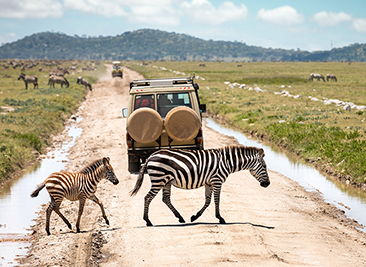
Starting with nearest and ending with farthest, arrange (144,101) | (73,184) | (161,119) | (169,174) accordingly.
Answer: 1. (73,184)
2. (169,174)
3. (161,119)
4. (144,101)

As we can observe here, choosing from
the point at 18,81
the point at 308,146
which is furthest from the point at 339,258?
the point at 18,81

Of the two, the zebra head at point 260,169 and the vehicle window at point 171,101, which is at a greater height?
the vehicle window at point 171,101

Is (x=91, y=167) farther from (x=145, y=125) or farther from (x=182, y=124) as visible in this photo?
(x=182, y=124)

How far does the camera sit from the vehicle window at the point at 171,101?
13672 mm

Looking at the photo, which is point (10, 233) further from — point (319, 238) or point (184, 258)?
point (319, 238)

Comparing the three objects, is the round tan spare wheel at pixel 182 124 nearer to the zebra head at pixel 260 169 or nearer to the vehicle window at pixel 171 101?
the vehicle window at pixel 171 101

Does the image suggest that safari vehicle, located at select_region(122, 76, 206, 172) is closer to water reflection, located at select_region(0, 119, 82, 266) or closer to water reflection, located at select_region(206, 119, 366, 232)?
water reflection, located at select_region(0, 119, 82, 266)

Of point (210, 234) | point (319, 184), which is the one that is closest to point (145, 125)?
point (210, 234)

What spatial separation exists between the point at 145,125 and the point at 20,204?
4196 mm

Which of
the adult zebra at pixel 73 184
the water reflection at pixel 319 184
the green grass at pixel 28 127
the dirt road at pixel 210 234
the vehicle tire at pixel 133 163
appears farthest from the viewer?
the green grass at pixel 28 127

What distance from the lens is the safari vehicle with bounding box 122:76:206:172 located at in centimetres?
1203

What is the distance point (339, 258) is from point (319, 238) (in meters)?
1.02

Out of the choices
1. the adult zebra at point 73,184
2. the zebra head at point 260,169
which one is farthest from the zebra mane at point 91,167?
the zebra head at point 260,169

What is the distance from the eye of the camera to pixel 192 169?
8.88m
